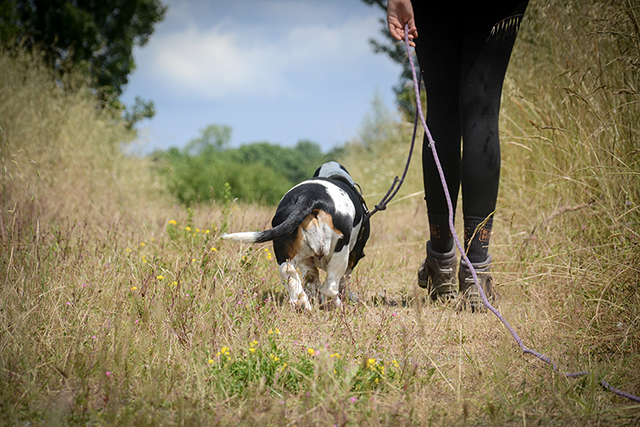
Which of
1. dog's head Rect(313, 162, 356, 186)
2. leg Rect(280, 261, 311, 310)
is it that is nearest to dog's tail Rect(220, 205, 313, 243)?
leg Rect(280, 261, 311, 310)

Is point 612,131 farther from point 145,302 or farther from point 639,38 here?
point 145,302

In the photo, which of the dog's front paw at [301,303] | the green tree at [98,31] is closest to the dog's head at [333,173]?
the dog's front paw at [301,303]

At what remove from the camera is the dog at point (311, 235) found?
6.53 ft

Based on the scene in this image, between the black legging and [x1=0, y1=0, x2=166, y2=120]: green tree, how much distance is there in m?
8.75

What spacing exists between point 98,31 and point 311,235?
36.8 feet

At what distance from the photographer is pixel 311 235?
2.04 metres

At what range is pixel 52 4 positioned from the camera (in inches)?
408

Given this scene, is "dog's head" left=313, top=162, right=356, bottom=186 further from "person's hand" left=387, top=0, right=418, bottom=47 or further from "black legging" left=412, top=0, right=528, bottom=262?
"person's hand" left=387, top=0, right=418, bottom=47

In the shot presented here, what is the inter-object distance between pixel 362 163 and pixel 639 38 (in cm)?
786

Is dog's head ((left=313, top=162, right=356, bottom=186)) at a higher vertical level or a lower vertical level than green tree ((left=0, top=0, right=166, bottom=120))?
lower

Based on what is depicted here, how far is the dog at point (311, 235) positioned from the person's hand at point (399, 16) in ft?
2.45

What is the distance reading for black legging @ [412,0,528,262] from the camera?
6.50 feet

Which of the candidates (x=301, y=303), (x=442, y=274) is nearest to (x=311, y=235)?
(x=301, y=303)

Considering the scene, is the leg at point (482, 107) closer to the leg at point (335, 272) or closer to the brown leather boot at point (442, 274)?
the brown leather boot at point (442, 274)
